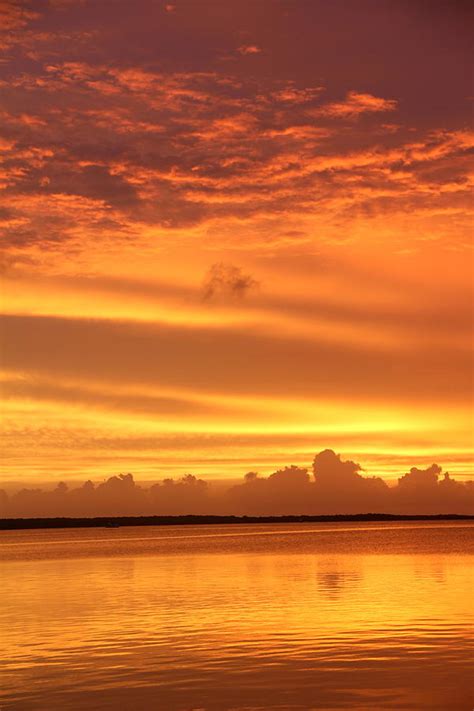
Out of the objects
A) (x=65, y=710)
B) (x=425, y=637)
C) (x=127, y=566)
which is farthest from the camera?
(x=127, y=566)

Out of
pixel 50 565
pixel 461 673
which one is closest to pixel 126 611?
pixel 461 673

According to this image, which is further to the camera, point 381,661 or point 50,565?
point 50,565

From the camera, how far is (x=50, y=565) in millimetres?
110562

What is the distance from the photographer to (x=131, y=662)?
122ft

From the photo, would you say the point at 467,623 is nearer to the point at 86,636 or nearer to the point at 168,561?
the point at 86,636

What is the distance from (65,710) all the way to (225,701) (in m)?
4.81

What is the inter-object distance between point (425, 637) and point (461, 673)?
889 cm

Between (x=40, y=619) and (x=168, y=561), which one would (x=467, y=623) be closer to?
(x=40, y=619)

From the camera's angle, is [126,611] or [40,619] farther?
[126,611]

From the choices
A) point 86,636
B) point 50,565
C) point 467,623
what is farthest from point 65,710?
point 50,565

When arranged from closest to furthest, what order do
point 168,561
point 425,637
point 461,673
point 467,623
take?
point 461,673 → point 425,637 → point 467,623 → point 168,561

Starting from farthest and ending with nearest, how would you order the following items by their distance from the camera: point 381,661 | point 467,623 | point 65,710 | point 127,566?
point 127,566
point 467,623
point 381,661
point 65,710

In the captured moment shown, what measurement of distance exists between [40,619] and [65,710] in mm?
23632

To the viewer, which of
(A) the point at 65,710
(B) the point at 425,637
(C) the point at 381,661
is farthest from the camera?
(B) the point at 425,637
